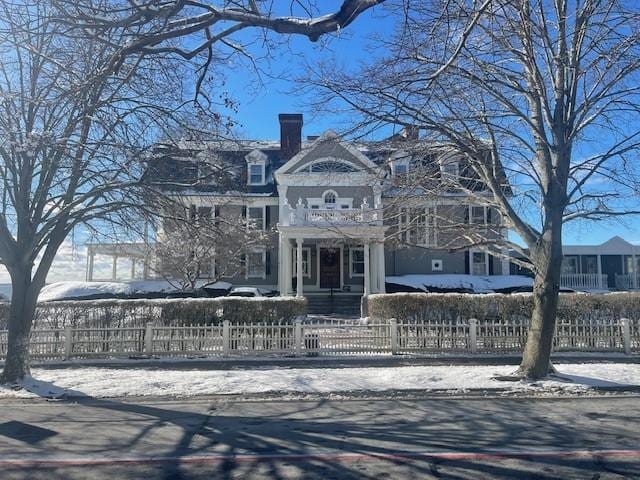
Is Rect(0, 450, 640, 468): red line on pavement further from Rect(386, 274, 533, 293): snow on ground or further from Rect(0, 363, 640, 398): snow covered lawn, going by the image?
Rect(386, 274, 533, 293): snow on ground

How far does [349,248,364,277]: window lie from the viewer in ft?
92.5

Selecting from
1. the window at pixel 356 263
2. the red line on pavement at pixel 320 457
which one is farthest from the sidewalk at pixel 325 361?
the window at pixel 356 263

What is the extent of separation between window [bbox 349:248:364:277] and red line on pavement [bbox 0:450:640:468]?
2220 centimetres

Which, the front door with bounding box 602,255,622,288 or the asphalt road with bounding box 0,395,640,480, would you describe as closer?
the asphalt road with bounding box 0,395,640,480

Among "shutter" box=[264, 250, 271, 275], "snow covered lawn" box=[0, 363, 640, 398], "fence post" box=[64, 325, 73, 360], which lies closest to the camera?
"snow covered lawn" box=[0, 363, 640, 398]

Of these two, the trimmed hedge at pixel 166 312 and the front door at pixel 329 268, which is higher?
the front door at pixel 329 268

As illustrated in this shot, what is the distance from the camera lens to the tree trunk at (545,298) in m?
10.4

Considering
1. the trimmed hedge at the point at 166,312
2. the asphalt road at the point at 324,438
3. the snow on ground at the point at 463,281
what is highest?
the snow on ground at the point at 463,281

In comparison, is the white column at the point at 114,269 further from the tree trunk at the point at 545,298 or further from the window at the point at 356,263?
the tree trunk at the point at 545,298

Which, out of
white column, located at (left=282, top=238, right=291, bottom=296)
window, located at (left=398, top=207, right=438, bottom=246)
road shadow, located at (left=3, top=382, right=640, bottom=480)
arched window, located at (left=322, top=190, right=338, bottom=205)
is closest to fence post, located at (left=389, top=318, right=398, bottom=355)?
window, located at (left=398, top=207, right=438, bottom=246)

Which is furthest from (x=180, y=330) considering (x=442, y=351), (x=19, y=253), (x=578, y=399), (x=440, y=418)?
(x=578, y=399)

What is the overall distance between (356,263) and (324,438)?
72.0 ft

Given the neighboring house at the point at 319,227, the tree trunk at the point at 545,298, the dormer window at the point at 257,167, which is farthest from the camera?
→ the dormer window at the point at 257,167

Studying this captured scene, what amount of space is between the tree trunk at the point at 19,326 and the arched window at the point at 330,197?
18.1 metres
